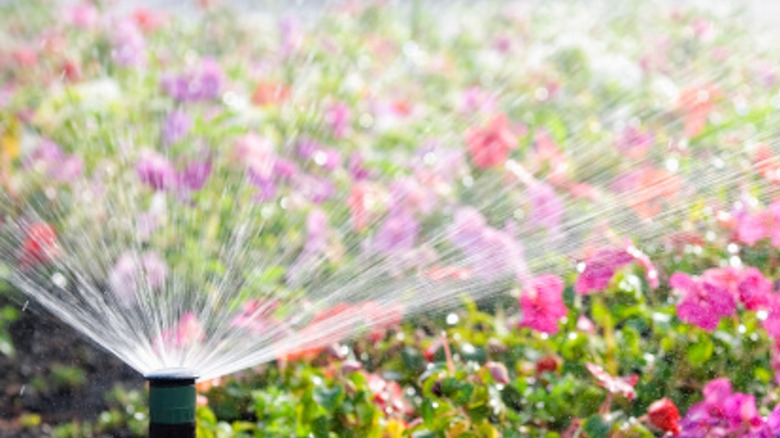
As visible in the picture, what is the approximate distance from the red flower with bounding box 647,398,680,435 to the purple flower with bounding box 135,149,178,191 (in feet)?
4.14

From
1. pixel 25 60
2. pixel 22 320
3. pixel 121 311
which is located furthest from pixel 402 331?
pixel 25 60

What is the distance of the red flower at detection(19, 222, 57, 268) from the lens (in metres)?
2.29

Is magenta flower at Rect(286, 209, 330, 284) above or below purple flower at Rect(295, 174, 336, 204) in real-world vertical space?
below

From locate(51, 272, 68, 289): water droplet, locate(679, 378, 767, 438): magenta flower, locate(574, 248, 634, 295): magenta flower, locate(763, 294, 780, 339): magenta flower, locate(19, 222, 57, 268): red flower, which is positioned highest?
locate(19, 222, 57, 268): red flower

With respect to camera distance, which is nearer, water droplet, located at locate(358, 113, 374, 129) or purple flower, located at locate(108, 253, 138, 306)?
purple flower, located at locate(108, 253, 138, 306)

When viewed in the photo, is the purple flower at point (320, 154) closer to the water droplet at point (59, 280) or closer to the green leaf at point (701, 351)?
the water droplet at point (59, 280)

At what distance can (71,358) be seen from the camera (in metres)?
2.45

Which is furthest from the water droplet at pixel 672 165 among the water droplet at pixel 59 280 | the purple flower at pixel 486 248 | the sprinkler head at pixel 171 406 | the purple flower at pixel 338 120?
the sprinkler head at pixel 171 406

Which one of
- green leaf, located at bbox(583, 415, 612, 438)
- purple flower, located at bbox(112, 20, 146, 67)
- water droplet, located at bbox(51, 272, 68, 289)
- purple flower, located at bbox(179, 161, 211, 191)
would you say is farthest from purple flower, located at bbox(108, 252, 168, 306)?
purple flower, located at bbox(112, 20, 146, 67)

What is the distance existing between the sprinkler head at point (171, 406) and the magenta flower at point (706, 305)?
637 mm

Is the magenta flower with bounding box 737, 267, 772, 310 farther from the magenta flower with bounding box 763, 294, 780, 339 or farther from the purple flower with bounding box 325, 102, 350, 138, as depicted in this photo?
the purple flower with bounding box 325, 102, 350, 138

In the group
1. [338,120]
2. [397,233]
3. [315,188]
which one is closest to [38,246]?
[315,188]

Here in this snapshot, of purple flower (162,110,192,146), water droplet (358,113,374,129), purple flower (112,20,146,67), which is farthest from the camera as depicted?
purple flower (112,20,146,67)

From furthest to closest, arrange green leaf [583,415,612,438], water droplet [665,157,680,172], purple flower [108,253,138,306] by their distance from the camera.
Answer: water droplet [665,157,680,172] < purple flower [108,253,138,306] < green leaf [583,415,612,438]
